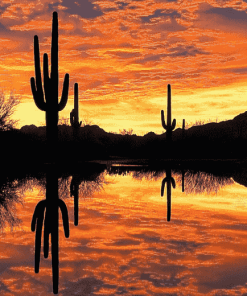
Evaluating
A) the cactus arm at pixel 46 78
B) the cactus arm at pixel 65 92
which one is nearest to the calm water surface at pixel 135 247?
the cactus arm at pixel 65 92

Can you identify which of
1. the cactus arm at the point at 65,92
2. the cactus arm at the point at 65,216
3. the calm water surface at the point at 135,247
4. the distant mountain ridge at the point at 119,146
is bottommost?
the calm water surface at the point at 135,247

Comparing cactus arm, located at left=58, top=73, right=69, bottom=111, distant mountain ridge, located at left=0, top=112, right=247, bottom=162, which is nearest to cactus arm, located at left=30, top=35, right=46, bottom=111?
cactus arm, located at left=58, top=73, right=69, bottom=111

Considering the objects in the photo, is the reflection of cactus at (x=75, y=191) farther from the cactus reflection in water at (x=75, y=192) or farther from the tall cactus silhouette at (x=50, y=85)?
the tall cactus silhouette at (x=50, y=85)

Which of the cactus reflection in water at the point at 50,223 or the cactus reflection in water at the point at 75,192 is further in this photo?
the cactus reflection in water at the point at 75,192

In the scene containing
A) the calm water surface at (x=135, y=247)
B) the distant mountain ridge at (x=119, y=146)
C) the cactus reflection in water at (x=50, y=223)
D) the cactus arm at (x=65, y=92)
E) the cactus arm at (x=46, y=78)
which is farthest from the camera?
the distant mountain ridge at (x=119, y=146)

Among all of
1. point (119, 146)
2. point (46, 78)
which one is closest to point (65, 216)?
point (46, 78)

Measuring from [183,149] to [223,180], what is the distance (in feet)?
82.3

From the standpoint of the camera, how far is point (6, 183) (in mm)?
16578

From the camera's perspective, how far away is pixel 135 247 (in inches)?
273

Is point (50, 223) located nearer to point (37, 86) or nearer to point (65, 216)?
point (65, 216)

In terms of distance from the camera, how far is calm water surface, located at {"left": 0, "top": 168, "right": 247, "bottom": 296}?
5.02 m

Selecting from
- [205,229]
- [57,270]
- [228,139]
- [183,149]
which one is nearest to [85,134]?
[183,149]

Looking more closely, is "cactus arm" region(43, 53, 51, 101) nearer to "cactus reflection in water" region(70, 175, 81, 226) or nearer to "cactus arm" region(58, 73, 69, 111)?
"cactus arm" region(58, 73, 69, 111)

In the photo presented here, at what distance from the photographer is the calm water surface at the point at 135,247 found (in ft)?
16.5
